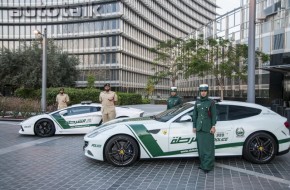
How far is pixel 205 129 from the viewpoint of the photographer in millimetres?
6523

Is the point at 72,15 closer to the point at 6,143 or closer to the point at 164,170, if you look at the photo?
the point at 6,143

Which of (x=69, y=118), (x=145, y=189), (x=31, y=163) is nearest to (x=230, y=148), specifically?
(x=145, y=189)

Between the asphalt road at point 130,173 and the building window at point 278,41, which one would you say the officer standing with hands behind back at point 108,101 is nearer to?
the asphalt road at point 130,173

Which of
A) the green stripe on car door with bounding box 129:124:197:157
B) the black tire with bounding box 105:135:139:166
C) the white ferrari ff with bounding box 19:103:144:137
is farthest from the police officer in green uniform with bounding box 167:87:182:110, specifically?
the black tire with bounding box 105:135:139:166

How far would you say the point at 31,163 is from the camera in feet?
24.0

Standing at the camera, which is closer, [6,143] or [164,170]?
[164,170]

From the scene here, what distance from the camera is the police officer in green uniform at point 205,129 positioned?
652 cm

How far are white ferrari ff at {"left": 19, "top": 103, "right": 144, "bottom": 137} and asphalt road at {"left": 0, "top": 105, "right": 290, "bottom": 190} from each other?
10.1 ft

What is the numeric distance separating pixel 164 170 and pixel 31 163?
298 centimetres

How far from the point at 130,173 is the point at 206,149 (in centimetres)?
158

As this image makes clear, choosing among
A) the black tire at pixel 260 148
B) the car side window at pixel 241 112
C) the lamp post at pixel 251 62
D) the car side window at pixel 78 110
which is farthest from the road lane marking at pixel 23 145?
the lamp post at pixel 251 62

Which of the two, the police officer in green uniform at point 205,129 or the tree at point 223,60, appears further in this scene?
the tree at point 223,60

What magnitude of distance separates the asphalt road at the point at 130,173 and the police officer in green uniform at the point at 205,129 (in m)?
0.27

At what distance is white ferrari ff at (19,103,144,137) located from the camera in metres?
11.7
